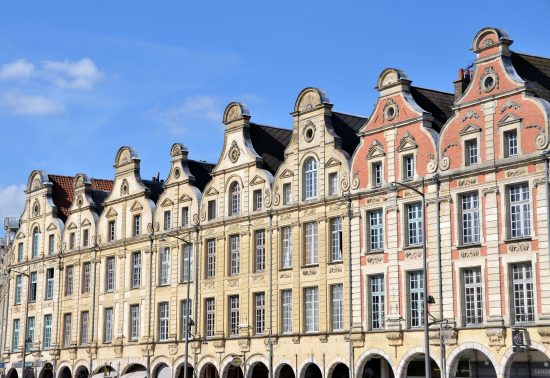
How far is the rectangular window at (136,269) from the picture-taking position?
61812mm

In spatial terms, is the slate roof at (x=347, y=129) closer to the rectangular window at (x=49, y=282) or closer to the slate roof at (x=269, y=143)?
the slate roof at (x=269, y=143)

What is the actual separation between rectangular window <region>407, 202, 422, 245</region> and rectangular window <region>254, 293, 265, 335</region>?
10.5 metres

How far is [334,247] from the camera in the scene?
4862 cm

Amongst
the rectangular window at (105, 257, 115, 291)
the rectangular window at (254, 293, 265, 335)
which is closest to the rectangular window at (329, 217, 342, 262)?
the rectangular window at (254, 293, 265, 335)

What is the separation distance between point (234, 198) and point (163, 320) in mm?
9075

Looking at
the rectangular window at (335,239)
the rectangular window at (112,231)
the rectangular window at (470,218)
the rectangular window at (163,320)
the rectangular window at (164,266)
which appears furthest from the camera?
the rectangular window at (112,231)

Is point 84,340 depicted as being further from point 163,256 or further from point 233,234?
point 233,234

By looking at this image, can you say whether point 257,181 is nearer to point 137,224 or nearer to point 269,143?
point 269,143

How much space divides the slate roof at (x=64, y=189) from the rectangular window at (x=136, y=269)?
35.6ft

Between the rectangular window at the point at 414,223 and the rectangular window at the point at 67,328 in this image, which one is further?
the rectangular window at the point at 67,328

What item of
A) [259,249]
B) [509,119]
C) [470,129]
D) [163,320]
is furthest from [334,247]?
[163,320]

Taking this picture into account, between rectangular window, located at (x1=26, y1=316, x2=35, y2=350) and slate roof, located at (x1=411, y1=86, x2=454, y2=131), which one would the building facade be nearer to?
slate roof, located at (x1=411, y1=86, x2=454, y2=131)

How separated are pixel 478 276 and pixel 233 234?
16555 mm

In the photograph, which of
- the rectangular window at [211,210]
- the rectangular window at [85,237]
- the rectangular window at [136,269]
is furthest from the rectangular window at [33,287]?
the rectangular window at [211,210]
